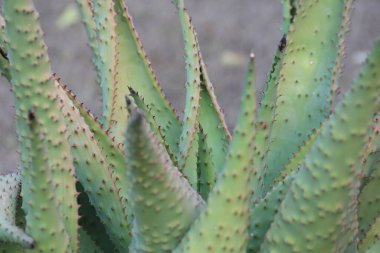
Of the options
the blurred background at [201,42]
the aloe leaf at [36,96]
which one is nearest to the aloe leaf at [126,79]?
the aloe leaf at [36,96]

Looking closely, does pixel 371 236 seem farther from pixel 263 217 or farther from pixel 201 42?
pixel 201 42

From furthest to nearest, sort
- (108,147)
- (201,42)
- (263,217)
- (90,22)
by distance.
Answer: (201,42), (90,22), (108,147), (263,217)

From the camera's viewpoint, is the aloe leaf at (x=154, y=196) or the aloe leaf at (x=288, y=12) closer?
the aloe leaf at (x=154, y=196)

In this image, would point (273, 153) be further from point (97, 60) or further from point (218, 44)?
point (218, 44)

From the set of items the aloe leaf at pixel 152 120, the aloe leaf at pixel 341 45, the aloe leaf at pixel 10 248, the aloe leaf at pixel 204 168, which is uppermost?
the aloe leaf at pixel 341 45

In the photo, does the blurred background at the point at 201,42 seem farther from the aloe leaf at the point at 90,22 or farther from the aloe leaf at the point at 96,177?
the aloe leaf at the point at 96,177

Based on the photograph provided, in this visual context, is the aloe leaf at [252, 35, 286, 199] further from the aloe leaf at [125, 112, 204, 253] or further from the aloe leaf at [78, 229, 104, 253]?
the aloe leaf at [78, 229, 104, 253]

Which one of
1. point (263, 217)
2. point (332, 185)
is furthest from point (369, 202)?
point (332, 185)
